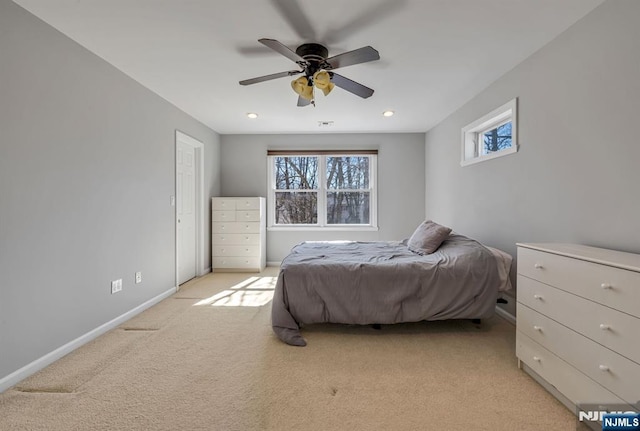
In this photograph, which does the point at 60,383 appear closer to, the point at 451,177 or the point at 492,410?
the point at 492,410

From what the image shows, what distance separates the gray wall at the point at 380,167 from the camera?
510cm

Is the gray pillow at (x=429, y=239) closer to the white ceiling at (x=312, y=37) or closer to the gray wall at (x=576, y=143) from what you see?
the gray wall at (x=576, y=143)

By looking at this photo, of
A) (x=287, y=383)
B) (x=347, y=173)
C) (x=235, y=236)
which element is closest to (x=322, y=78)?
(x=287, y=383)

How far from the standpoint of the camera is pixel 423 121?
173 inches

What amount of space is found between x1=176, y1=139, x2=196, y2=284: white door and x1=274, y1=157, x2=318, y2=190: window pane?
1.52 m

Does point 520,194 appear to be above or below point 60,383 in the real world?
above

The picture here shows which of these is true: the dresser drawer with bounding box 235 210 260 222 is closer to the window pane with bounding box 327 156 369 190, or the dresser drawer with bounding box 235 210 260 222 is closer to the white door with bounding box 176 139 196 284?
the white door with bounding box 176 139 196 284

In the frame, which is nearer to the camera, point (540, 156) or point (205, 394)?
point (205, 394)

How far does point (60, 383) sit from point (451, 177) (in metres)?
4.53

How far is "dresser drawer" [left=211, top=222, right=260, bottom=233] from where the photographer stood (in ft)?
15.5

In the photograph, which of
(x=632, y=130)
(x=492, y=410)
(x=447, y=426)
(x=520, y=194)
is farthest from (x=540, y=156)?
(x=447, y=426)

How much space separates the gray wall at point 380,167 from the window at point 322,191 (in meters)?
0.18

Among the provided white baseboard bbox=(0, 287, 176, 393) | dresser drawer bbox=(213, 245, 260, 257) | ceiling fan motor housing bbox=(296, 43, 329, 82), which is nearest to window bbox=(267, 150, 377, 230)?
dresser drawer bbox=(213, 245, 260, 257)

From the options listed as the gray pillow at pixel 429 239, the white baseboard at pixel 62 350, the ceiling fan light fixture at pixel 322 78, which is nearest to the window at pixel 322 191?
the gray pillow at pixel 429 239
